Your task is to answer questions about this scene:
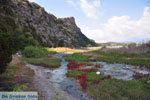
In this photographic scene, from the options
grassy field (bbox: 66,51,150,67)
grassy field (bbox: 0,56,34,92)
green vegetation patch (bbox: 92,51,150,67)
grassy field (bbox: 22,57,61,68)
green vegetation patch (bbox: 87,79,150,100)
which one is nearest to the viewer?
grassy field (bbox: 0,56,34,92)

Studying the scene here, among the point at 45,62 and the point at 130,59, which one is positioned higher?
the point at 130,59

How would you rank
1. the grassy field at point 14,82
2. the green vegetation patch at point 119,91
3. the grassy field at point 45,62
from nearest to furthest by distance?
the grassy field at point 14,82 < the green vegetation patch at point 119,91 < the grassy field at point 45,62

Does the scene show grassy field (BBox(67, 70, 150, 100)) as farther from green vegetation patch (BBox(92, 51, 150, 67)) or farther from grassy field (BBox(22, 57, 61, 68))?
grassy field (BBox(22, 57, 61, 68))

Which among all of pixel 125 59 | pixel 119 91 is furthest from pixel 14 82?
pixel 125 59

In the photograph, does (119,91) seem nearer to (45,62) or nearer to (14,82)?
(14,82)

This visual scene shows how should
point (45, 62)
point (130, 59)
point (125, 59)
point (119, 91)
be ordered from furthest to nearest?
point (125, 59)
point (130, 59)
point (45, 62)
point (119, 91)

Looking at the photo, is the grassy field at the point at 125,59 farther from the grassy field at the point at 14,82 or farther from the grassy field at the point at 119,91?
the grassy field at the point at 14,82

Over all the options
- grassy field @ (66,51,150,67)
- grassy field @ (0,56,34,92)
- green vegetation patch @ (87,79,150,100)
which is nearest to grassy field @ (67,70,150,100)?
green vegetation patch @ (87,79,150,100)

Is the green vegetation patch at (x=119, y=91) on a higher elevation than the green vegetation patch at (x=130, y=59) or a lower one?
lower

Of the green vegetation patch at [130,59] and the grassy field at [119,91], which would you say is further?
the green vegetation patch at [130,59]

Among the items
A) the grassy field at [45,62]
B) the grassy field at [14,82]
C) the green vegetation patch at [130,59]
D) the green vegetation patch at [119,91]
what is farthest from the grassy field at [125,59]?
the grassy field at [14,82]

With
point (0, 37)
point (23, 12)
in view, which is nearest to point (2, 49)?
point (0, 37)

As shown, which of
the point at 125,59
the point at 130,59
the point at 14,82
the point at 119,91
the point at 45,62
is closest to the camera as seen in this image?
the point at 119,91

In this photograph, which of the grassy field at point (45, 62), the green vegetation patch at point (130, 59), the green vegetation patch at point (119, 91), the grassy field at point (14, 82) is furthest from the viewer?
the green vegetation patch at point (130, 59)
